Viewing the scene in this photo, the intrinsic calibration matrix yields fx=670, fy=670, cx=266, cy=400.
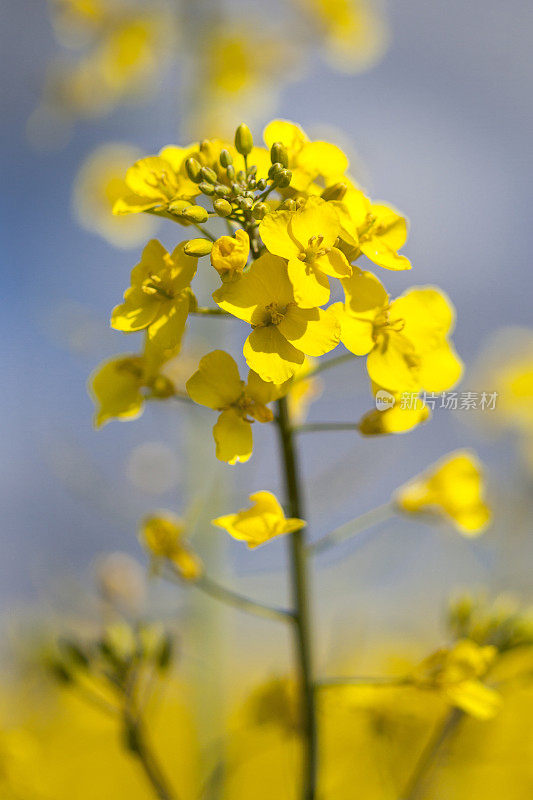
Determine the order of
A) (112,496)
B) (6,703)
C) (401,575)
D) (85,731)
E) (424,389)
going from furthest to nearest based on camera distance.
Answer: (6,703) < (85,731) < (401,575) < (112,496) < (424,389)

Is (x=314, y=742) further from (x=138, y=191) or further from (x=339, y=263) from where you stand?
(x=138, y=191)

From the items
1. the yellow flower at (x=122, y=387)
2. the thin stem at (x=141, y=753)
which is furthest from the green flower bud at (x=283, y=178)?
the thin stem at (x=141, y=753)

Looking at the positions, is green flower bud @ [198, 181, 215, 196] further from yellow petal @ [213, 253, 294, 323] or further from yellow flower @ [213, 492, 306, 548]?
yellow flower @ [213, 492, 306, 548]

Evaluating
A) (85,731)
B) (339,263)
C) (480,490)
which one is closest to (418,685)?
(480,490)

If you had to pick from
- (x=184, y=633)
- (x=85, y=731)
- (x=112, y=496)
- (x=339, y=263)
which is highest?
(x=339, y=263)

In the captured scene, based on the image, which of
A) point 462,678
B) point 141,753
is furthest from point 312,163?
point 141,753

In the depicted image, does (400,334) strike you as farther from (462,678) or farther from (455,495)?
(462,678)

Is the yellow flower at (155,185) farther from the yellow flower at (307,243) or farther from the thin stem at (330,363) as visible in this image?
the thin stem at (330,363)
